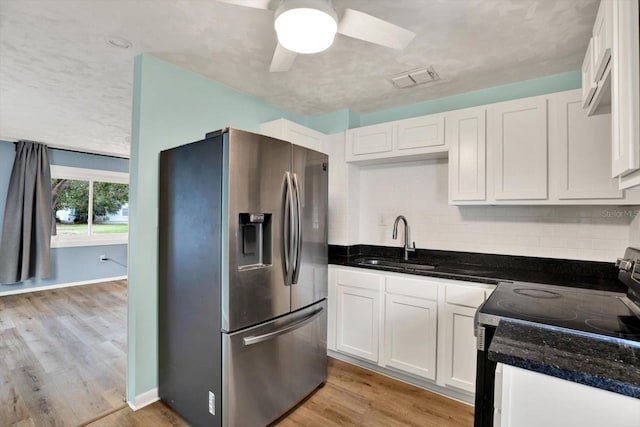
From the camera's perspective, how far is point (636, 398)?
713 mm

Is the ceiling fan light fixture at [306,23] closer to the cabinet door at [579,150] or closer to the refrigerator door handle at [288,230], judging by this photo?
the refrigerator door handle at [288,230]

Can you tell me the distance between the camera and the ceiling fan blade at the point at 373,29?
4.30ft

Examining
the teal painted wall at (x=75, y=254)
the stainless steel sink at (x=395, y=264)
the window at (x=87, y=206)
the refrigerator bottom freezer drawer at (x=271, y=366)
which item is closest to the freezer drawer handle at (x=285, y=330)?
the refrigerator bottom freezer drawer at (x=271, y=366)

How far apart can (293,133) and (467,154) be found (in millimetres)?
1506

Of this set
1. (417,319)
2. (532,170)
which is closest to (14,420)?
(417,319)

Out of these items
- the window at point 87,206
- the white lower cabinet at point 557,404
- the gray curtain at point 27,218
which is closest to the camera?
the white lower cabinet at point 557,404

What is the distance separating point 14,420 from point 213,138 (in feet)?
7.19

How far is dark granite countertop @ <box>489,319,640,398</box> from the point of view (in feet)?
2.48

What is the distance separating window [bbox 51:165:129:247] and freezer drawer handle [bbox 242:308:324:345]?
13.7 feet

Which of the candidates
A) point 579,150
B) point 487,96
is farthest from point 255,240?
point 487,96

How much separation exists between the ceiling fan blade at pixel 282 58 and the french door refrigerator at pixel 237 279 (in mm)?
428

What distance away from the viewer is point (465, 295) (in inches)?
80.2

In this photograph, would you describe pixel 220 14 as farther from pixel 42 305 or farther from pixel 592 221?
pixel 42 305

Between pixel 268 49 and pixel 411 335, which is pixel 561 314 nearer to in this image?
pixel 411 335
